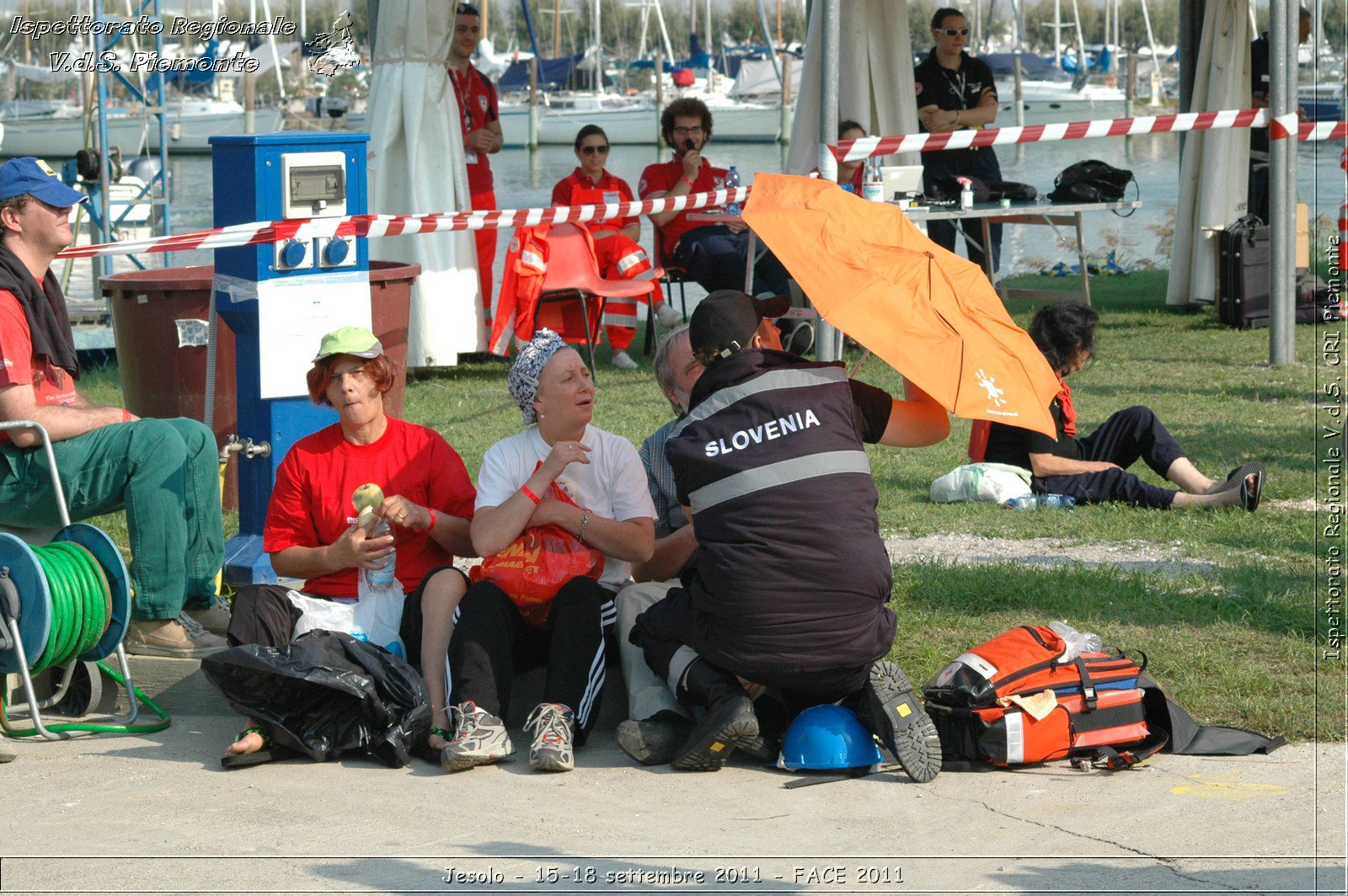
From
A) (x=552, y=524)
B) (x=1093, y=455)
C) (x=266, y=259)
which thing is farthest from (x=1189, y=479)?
(x=266, y=259)

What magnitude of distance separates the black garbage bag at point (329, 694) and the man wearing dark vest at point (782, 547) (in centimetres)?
78

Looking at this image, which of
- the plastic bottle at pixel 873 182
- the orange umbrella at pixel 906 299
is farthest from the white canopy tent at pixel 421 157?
the orange umbrella at pixel 906 299

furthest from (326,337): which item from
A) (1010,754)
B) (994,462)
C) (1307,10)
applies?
(1307,10)

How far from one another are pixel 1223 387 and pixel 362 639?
250 inches

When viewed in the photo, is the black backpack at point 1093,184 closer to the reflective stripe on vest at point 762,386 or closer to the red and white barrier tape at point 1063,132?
the red and white barrier tape at point 1063,132

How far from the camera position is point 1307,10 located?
12.5m

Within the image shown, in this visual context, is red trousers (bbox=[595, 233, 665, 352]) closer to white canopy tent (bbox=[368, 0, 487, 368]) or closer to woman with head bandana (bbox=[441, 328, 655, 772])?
white canopy tent (bbox=[368, 0, 487, 368])

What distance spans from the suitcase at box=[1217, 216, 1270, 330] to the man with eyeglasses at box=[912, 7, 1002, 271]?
5.86 feet

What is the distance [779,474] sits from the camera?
12.9 ft

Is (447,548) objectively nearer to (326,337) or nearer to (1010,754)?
(326,337)

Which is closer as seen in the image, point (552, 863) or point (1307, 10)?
point (552, 863)

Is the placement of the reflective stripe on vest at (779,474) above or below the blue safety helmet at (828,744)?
above

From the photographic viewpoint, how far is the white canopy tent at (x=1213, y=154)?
11.6 metres

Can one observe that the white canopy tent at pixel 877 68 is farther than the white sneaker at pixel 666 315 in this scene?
Yes
